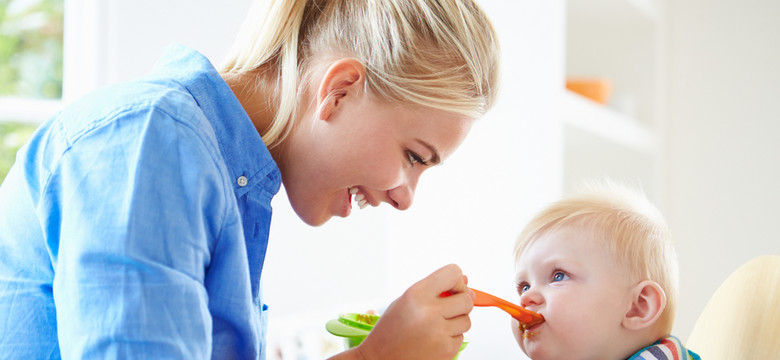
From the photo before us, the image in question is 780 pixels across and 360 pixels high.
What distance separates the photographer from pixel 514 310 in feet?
3.65

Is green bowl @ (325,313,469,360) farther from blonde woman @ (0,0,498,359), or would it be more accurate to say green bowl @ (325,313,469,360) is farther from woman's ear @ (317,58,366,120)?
woman's ear @ (317,58,366,120)

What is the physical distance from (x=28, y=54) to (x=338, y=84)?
4.62ft

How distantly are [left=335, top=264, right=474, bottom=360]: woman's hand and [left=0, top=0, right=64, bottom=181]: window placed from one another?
1369mm

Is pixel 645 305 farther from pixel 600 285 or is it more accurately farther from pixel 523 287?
pixel 523 287

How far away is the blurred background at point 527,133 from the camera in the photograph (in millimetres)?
1685

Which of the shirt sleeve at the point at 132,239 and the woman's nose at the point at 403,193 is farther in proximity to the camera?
the woman's nose at the point at 403,193

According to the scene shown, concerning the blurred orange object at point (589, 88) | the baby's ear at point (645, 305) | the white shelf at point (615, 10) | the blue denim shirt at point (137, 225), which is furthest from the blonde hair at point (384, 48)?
the white shelf at point (615, 10)

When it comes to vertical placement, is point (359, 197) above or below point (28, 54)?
below

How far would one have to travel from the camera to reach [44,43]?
204 cm

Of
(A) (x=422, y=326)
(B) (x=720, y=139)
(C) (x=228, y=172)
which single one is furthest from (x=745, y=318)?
(B) (x=720, y=139)

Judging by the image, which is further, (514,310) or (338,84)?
(514,310)

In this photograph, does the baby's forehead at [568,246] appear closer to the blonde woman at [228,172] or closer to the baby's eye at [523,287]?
the baby's eye at [523,287]

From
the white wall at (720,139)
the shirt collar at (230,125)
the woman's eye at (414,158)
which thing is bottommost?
the white wall at (720,139)

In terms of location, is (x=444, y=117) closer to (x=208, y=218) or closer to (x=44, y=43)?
(x=208, y=218)
